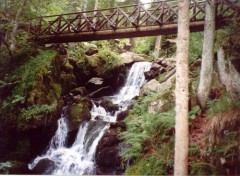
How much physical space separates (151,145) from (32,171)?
3012mm

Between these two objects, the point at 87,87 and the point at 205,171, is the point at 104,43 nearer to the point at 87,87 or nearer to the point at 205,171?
the point at 87,87

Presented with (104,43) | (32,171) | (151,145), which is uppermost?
(104,43)

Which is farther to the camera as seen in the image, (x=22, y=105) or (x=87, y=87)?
(x=87, y=87)

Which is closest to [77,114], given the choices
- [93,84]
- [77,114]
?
[77,114]

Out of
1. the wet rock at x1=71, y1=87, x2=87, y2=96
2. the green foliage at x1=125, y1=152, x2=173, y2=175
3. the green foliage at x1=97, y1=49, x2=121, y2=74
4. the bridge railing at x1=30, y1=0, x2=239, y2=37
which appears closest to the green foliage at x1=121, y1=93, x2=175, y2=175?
the green foliage at x1=125, y1=152, x2=173, y2=175

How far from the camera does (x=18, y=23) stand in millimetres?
8789

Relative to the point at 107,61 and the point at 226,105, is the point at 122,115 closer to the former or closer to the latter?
the point at 107,61

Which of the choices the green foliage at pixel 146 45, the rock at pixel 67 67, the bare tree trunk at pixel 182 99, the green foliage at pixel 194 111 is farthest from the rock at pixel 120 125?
the green foliage at pixel 146 45

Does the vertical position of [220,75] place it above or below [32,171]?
above

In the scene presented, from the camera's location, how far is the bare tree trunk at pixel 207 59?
22.6 ft

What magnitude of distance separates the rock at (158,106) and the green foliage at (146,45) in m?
8.97

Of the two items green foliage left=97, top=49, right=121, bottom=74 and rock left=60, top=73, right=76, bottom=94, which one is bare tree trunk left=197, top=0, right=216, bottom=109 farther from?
green foliage left=97, top=49, right=121, bottom=74

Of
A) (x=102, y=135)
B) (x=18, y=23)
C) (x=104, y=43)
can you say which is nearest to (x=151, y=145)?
(x=102, y=135)

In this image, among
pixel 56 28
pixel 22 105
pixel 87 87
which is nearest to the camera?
pixel 22 105
